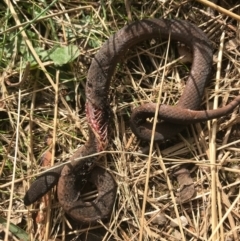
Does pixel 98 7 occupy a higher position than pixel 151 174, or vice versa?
pixel 98 7

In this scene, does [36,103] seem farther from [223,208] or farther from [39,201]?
[223,208]

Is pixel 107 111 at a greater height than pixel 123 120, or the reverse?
pixel 107 111

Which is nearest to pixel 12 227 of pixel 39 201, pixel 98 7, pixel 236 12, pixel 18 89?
pixel 39 201
